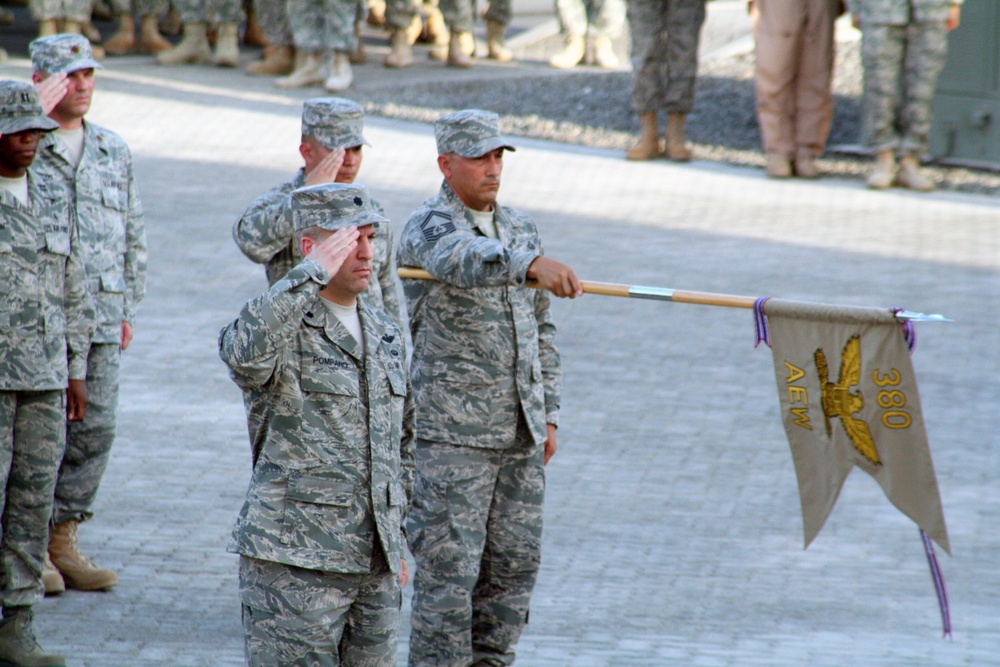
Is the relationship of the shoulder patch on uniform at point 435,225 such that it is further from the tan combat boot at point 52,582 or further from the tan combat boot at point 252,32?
the tan combat boot at point 252,32

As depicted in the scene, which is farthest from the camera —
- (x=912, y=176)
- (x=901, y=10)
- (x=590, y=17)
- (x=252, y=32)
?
(x=252, y=32)

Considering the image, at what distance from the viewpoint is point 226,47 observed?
57.5 ft

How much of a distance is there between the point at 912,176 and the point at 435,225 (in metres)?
8.41

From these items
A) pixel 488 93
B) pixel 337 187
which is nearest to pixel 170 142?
pixel 488 93

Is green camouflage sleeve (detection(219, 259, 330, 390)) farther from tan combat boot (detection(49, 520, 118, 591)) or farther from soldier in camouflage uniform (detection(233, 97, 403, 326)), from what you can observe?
tan combat boot (detection(49, 520, 118, 591))

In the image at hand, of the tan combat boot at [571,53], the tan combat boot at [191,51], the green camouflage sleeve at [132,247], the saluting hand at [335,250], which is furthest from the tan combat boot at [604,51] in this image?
the saluting hand at [335,250]

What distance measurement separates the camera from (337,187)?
168 inches

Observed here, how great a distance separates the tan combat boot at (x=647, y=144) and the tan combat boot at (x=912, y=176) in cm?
219

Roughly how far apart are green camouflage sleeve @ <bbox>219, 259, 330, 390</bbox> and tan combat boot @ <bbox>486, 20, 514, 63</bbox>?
49.9ft

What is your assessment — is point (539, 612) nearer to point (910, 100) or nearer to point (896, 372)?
point (896, 372)

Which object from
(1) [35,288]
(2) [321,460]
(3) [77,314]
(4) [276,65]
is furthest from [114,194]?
(4) [276,65]

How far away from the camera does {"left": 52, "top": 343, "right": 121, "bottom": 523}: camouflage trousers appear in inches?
230

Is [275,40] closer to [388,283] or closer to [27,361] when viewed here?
[388,283]

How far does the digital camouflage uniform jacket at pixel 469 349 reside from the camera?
16.5 feet
